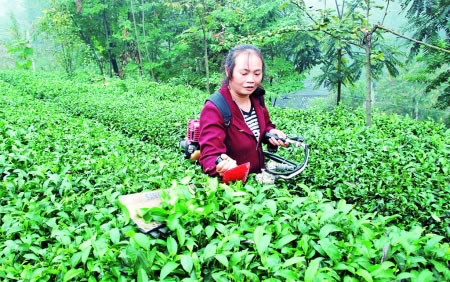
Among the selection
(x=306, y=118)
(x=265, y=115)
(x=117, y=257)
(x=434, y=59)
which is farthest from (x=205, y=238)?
(x=434, y=59)

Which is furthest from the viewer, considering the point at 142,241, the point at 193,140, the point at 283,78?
the point at 283,78

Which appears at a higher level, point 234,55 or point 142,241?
point 234,55

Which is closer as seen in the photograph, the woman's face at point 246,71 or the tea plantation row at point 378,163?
the woman's face at point 246,71

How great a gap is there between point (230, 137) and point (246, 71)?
0.46 m

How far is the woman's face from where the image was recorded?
7.50 ft

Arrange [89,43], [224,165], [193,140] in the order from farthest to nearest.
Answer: [89,43]
[193,140]
[224,165]

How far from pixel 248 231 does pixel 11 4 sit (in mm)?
95103

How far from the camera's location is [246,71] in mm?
2293

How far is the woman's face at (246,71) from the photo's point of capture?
7.50ft

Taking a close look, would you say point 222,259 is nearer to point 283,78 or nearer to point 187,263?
point 187,263

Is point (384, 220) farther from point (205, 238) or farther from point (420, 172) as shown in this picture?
point (420, 172)

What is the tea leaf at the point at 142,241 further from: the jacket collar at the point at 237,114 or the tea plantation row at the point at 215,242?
the jacket collar at the point at 237,114

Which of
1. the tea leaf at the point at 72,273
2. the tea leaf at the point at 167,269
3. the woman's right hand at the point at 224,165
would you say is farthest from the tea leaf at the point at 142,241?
the woman's right hand at the point at 224,165

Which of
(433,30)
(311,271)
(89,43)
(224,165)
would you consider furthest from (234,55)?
(89,43)
